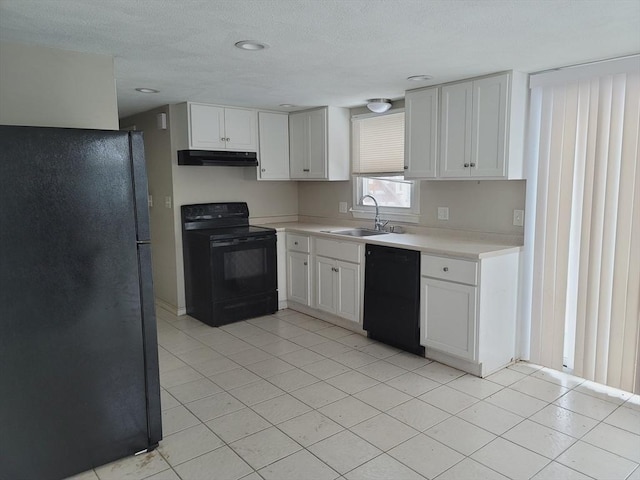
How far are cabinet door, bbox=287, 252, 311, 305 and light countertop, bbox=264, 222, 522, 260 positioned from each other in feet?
0.99

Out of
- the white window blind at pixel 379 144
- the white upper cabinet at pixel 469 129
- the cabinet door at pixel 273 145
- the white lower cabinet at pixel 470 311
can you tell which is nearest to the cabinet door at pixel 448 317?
the white lower cabinet at pixel 470 311

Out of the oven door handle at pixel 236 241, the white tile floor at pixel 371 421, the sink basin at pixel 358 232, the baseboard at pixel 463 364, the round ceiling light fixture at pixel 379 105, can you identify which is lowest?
the white tile floor at pixel 371 421

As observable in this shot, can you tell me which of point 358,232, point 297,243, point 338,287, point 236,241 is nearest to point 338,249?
point 338,287

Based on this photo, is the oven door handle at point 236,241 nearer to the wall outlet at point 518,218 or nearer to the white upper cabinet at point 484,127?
the white upper cabinet at point 484,127

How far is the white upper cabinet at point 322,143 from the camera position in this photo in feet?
15.5

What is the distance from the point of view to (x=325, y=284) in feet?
14.6

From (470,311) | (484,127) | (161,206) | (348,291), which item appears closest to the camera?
(470,311)

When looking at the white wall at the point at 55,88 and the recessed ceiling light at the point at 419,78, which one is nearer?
the white wall at the point at 55,88

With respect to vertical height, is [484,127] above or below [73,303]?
above

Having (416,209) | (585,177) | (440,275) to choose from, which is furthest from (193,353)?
(585,177)

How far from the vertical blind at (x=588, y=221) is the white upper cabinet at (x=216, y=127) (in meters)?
2.70

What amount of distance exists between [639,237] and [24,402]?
11.2 feet

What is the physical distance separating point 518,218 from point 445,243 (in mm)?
557

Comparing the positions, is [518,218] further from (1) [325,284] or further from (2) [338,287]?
(1) [325,284]
